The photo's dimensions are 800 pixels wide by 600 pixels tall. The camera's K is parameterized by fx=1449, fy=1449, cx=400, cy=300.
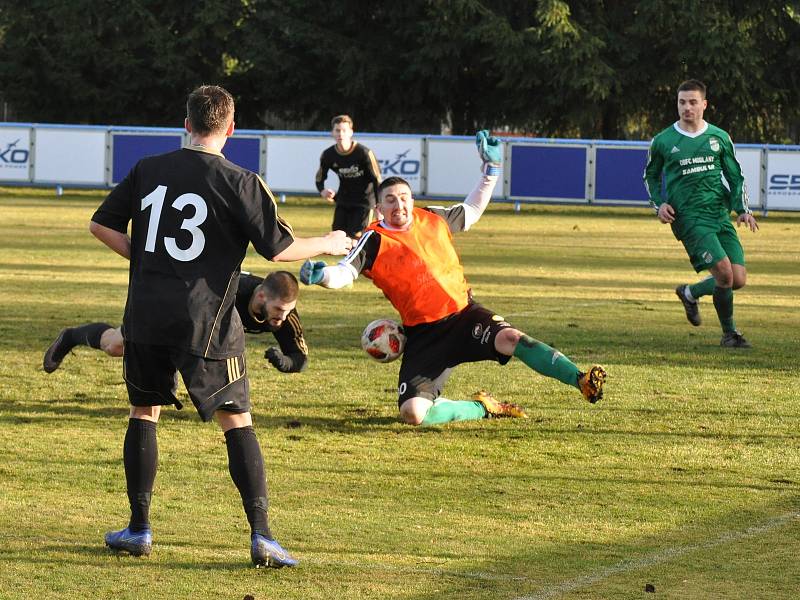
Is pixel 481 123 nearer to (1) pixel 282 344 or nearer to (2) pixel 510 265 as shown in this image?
(2) pixel 510 265

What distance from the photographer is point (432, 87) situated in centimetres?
4922

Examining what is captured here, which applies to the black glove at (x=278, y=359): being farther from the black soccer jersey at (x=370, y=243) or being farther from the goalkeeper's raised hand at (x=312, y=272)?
the goalkeeper's raised hand at (x=312, y=272)

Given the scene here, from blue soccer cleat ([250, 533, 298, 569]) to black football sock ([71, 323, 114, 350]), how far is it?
134 inches

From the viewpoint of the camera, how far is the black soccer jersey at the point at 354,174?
57.7 ft

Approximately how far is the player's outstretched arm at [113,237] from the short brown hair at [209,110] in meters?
0.56

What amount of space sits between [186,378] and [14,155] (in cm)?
2905

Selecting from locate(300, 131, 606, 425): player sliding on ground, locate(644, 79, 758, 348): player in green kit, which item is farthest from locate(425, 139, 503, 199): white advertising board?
locate(300, 131, 606, 425): player sliding on ground

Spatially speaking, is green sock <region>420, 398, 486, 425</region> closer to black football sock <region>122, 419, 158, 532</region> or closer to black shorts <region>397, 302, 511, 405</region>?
black shorts <region>397, 302, 511, 405</region>

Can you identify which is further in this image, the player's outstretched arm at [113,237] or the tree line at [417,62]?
the tree line at [417,62]

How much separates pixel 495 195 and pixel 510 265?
12575 mm

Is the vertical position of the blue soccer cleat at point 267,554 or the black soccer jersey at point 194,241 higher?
the black soccer jersey at point 194,241

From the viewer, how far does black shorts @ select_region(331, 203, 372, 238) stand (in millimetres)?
17672

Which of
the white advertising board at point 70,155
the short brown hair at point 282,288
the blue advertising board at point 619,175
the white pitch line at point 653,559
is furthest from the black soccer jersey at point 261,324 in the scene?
the white advertising board at point 70,155

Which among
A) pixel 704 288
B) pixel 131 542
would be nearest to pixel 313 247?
pixel 131 542
